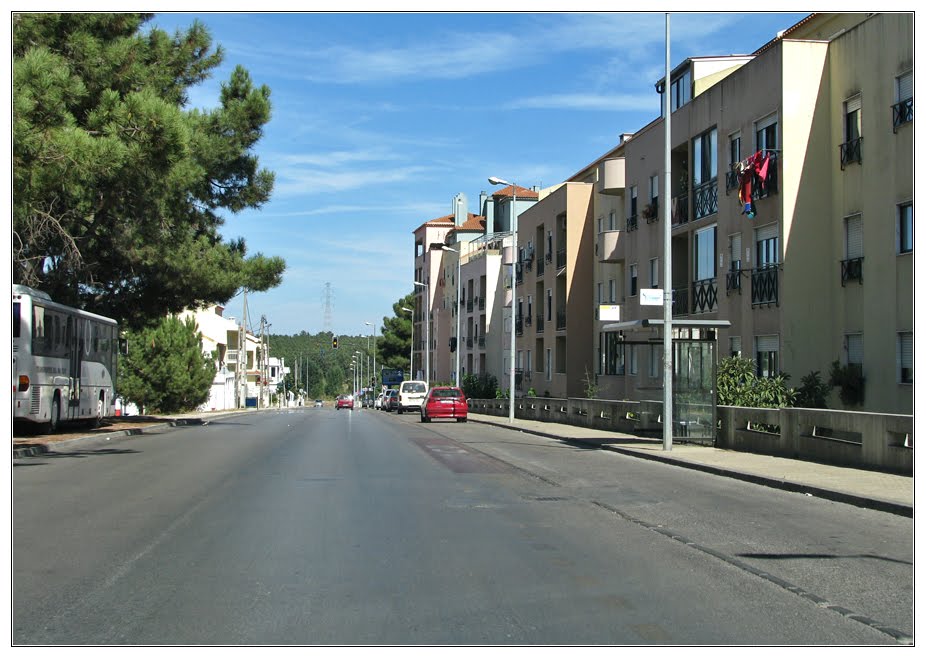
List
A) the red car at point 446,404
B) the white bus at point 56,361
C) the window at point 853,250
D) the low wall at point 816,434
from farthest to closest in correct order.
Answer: the red car at point 446,404 → the window at point 853,250 → the white bus at point 56,361 → the low wall at point 816,434

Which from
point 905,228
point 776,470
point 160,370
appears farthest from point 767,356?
point 160,370

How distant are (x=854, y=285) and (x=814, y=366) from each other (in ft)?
8.45

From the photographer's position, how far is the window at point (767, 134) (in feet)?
93.3

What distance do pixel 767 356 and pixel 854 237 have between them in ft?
14.3

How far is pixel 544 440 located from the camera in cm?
2889

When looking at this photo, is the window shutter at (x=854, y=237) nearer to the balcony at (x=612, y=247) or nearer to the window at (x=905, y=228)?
the window at (x=905, y=228)

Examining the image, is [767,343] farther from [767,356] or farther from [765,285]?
[765,285]

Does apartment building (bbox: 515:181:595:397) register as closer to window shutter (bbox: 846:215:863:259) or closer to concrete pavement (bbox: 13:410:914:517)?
window shutter (bbox: 846:215:863:259)

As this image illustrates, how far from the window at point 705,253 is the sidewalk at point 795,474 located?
31.2ft

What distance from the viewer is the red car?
4438 centimetres

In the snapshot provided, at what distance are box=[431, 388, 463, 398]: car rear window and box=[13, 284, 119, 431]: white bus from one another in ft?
49.6

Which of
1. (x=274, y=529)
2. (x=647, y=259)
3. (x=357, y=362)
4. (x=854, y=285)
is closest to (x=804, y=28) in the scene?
(x=647, y=259)

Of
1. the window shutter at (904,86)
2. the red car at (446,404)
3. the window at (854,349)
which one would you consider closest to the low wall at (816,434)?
the window at (854,349)

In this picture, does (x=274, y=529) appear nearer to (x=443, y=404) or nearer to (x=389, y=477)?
(x=389, y=477)
